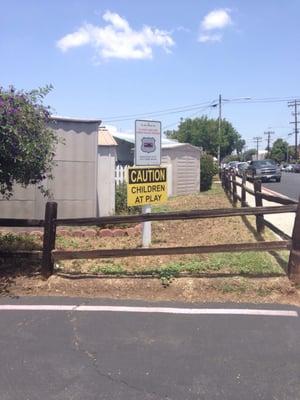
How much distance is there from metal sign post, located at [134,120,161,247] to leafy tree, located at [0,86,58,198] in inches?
69.3

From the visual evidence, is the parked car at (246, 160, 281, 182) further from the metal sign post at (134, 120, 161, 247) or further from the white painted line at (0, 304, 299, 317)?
the white painted line at (0, 304, 299, 317)

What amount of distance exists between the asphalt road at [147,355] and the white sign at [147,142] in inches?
136

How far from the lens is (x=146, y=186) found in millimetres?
8797

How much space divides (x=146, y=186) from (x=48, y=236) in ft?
7.12

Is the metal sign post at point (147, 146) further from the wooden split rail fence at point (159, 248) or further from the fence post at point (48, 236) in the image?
the fence post at point (48, 236)

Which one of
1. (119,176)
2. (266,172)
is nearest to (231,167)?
(266,172)

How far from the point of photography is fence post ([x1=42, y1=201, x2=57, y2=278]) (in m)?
7.13

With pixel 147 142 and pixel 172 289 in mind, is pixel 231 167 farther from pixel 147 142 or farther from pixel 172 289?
pixel 172 289

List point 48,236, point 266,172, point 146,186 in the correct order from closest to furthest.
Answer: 1. point 48,236
2. point 146,186
3. point 266,172

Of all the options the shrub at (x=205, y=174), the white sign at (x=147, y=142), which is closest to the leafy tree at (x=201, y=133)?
the shrub at (x=205, y=174)

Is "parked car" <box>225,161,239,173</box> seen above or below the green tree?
below

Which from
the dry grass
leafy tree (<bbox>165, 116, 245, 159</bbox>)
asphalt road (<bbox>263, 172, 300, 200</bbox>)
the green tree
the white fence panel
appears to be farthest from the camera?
the green tree

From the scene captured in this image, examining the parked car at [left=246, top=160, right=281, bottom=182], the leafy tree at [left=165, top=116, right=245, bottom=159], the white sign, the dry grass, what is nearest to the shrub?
the parked car at [left=246, top=160, right=281, bottom=182]

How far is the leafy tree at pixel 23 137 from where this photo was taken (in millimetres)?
6660
